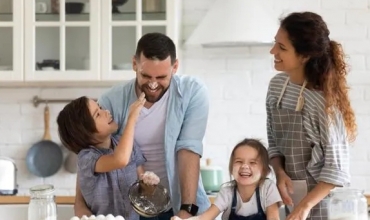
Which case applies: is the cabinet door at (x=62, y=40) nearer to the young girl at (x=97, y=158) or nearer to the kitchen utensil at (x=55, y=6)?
the kitchen utensil at (x=55, y=6)

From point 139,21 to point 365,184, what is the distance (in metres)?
1.54

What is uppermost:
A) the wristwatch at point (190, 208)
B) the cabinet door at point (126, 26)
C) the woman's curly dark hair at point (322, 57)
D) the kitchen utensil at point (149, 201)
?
the cabinet door at point (126, 26)

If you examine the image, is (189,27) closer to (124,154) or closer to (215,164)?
(215,164)

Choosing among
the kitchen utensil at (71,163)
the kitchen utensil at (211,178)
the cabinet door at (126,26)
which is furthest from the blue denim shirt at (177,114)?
the kitchen utensil at (71,163)

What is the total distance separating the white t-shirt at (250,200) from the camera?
8.35 ft

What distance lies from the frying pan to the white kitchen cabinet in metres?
0.39

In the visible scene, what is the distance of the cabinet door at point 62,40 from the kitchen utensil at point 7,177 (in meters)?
0.47

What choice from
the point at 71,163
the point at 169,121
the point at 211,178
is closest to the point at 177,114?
the point at 169,121

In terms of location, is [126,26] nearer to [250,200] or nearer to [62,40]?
[62,40]

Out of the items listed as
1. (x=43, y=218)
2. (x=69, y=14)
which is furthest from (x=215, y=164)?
(x=43, y=218)

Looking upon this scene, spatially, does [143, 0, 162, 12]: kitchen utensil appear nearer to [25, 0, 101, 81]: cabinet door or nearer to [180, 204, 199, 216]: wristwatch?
[25, 0, 101, 81]: cabinet door

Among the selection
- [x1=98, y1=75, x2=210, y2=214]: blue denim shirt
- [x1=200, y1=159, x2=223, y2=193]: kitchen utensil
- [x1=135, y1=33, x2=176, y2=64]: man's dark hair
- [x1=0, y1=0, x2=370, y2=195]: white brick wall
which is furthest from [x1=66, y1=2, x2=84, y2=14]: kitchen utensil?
[x1=135, y1=33, x2=176, y2=64]: man's dark hair

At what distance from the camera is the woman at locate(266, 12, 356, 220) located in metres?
2.53

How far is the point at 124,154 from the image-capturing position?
8.50 feet
